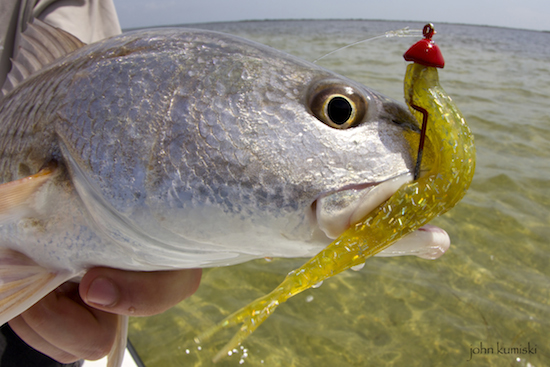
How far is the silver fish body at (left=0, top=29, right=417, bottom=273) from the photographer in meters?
0.86

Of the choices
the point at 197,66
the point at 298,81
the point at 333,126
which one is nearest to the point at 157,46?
the point at 197,66

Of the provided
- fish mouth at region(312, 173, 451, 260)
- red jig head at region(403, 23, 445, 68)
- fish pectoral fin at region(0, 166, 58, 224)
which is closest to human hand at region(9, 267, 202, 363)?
fish pectoral fin at region(0, 166, 58, 224)

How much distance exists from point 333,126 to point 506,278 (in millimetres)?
3283

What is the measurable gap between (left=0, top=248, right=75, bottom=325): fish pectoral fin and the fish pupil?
3.21ft

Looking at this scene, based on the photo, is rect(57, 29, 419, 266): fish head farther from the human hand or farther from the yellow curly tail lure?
the human hand

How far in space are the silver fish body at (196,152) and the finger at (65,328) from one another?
47 cm

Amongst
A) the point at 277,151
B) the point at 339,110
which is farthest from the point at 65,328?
the point at 339,110

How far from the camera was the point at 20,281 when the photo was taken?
3.68 feet

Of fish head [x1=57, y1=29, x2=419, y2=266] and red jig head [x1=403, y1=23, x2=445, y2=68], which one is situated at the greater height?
red jig head [x1=403, y1=23, x2=445, y2=68]

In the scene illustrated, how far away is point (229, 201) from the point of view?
0.89 metres

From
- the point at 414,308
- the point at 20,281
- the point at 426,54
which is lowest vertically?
the point at 414,308

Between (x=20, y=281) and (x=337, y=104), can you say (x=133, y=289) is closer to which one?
(x=20, y=281)

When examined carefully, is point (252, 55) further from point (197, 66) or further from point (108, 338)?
point (108, 338)

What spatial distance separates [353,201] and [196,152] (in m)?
0.40
